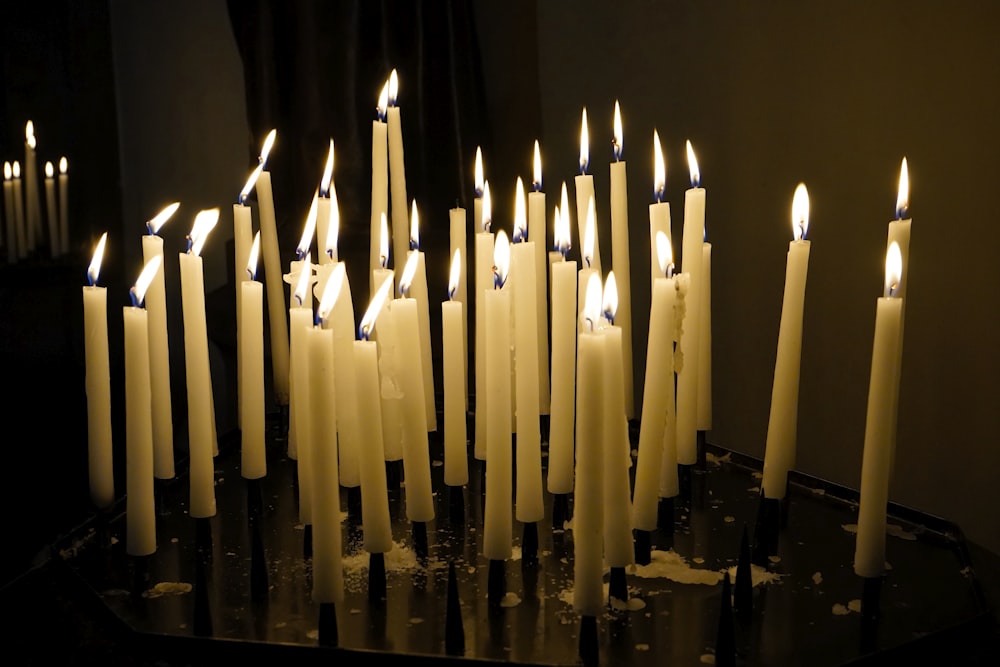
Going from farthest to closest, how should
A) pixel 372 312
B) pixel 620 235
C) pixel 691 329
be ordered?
pixel 620 235 → pixel 691 329 → pixel 372 312

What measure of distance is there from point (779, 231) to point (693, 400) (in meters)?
0.65

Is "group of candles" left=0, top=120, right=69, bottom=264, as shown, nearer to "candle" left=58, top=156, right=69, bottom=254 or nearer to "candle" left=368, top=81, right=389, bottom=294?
"candle" left=58, top=156, right=69, bottom=254

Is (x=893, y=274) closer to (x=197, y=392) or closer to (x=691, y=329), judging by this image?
(x=691, y=329)

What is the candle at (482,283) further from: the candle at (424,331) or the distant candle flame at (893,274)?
the distant candle flame at (893,274)

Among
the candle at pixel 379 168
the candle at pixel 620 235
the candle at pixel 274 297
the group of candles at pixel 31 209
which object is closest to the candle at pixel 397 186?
the candle at pixel 379 168

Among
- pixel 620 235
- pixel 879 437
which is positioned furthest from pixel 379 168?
pixel 879 437

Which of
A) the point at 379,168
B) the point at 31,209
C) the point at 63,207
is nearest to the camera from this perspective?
the point at 379,168

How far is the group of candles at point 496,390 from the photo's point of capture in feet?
2.75

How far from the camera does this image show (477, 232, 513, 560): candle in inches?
36.3

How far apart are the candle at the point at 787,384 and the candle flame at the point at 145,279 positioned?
0.67 m

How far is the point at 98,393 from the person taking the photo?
1.05 meters

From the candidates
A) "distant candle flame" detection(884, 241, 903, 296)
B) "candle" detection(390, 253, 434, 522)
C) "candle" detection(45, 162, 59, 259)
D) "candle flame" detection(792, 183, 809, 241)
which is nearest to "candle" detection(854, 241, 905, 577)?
"distant candle flame" detection(884, 241, 903, 296)

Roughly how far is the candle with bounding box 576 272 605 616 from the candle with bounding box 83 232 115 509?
534 millimetres

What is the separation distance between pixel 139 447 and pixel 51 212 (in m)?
1.02
